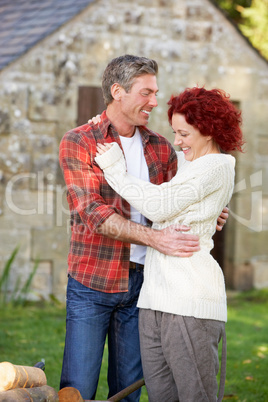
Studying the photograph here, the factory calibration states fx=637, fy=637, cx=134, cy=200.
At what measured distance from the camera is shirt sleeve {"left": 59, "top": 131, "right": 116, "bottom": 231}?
2988 millimetres

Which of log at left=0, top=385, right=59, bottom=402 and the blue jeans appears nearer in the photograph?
log at left=0, top=385, right=59, bottom=402

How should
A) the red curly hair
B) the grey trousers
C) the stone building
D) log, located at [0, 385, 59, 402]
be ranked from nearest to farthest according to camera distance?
log, located at [0, 385, 59, 402] < the grey trousers < the red curly hair < the stone building

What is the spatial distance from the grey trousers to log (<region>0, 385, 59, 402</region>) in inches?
20.5

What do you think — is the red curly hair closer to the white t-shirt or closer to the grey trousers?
the white t-shirt

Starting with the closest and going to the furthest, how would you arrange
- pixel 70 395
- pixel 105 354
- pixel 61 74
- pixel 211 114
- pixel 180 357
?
pixel 70 395, pixel 180 357, pixel 211 114, pixel 105 354, pixel 61 74

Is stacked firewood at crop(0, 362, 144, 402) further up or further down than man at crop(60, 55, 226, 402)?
further down

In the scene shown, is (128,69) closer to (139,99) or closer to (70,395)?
(139,99)

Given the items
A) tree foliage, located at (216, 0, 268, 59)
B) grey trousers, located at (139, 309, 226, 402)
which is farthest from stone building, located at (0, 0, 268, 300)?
grey trousers, located at (139, 309, 226, 402)

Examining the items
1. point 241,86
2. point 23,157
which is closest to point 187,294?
point 23,157

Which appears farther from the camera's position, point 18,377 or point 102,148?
point 102,148

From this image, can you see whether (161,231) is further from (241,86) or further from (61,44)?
(241,86)

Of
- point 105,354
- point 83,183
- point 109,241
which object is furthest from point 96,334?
point 105,354

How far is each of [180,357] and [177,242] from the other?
0.50 m

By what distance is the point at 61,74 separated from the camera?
673 centimetres
